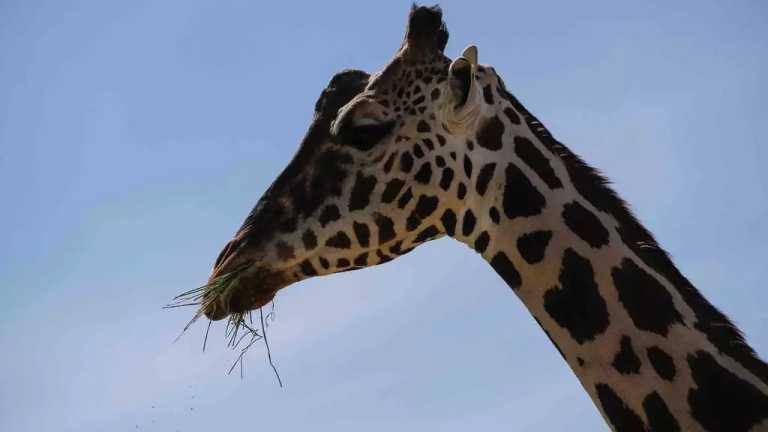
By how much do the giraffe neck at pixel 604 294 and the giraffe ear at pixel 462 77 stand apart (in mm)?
293

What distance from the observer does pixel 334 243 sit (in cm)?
660

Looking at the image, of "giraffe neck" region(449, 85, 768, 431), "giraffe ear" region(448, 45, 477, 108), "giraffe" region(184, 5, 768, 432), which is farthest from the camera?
"giraffe ear" region(448, 45, 477, 108)

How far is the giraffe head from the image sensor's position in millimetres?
6480

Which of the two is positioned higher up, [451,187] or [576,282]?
[451,187]

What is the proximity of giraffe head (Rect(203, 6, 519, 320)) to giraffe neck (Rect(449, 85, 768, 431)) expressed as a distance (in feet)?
0.61

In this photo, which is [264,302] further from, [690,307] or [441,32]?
[690,307]

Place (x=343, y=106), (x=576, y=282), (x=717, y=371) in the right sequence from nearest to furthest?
1. (x=717, y=371)
2. (x=576, y=282)
3. (x=343, y=106)

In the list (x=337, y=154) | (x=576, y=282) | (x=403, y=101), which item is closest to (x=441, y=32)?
(x=403, y=101)

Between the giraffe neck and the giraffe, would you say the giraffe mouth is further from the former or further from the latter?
the giraffe neck

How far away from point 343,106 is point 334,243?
94 centimetres

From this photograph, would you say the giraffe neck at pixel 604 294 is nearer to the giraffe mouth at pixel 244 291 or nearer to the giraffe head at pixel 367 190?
the giraffe head at pixel 367 190

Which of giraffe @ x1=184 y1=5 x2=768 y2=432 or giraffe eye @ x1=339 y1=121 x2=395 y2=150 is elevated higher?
giraffe eye @ x1=339 y1=121 x2=395 y2=150

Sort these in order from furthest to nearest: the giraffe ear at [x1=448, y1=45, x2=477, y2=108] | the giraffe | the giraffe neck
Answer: the giraffe ear at [x1=448, y1=45, x2=477, y2=108] < the giraffe < the giraffe neck

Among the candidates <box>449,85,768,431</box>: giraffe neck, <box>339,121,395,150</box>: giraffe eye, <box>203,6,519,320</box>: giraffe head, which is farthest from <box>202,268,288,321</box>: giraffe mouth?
<box>449,85,768,431</box>: giraffe neck
